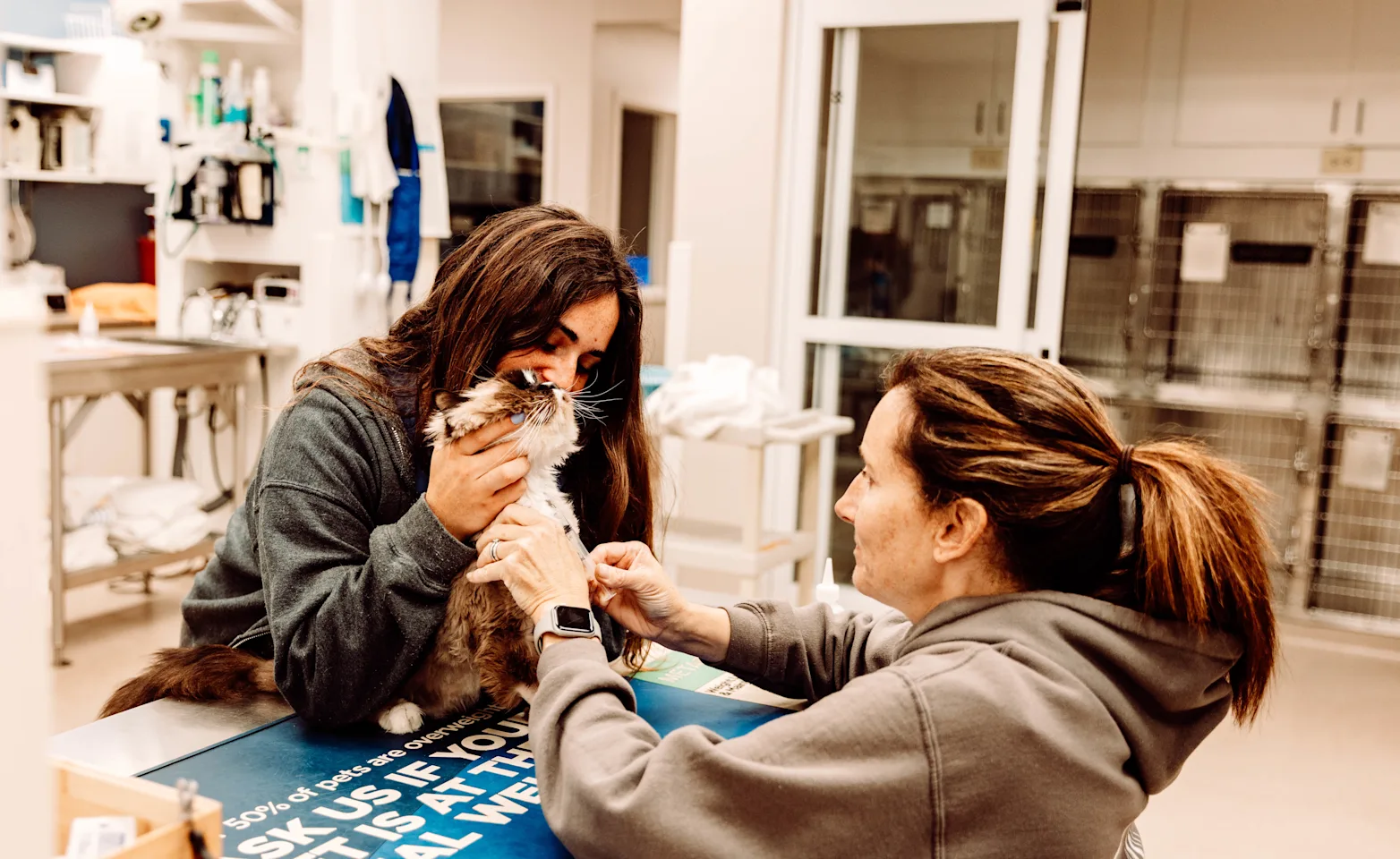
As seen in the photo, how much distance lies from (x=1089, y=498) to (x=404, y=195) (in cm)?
414

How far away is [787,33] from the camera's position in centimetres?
424

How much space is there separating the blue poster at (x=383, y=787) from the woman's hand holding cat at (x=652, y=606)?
10 centimetres

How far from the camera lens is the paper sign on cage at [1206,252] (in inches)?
197

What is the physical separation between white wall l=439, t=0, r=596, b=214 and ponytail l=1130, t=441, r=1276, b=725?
6.45 meters

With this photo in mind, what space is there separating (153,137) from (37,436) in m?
6.23

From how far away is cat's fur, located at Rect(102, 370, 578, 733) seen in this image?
139 cm

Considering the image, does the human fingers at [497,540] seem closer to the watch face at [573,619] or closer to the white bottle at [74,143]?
the watch face at [573,619]

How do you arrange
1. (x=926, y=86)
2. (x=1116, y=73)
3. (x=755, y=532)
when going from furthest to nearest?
(x=1116, y=73)
(x=926, y=86)
(x=755, y=532)

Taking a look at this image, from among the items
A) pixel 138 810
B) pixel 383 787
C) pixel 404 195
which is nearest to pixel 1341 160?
pixel 404 195

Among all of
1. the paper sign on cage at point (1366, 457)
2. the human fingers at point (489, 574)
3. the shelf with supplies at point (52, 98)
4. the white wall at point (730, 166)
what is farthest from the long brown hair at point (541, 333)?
the shelf with supplies at point (52, 98)

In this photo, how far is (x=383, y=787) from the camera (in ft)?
4.16

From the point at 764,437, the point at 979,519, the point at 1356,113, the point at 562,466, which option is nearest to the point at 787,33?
the point at 764,437

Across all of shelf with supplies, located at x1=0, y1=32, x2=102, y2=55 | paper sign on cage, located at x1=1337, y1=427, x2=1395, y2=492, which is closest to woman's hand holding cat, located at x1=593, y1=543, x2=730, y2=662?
paper sign on cage, located at x1=1337, y1=427, x2=1395, y2=492

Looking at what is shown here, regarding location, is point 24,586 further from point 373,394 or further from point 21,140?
point 21,140
